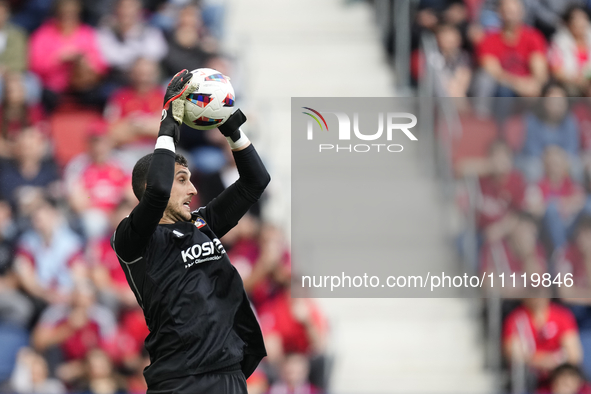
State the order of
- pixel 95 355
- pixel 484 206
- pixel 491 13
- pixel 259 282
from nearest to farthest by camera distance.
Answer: pixel 95 355, pixel 259 282, pixel 484 206, pixel 491 13

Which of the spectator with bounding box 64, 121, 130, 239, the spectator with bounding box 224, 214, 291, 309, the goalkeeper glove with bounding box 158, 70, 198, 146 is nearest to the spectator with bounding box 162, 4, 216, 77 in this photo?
the spectator with bounding box 64, 121, 130, 239

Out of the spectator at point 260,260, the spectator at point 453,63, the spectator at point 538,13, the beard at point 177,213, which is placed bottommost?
the spectator at point 260,260

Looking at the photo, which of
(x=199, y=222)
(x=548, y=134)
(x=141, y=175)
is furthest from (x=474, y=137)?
(x=141, y=175)

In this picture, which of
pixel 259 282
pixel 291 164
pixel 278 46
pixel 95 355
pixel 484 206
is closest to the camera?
pixel 95 355

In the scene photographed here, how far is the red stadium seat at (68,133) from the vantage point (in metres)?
8.05

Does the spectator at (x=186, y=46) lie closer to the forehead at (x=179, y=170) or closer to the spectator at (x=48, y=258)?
the spectator at (x=48, y=258)

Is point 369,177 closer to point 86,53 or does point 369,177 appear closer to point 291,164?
point 291,164

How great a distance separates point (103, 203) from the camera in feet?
25.2

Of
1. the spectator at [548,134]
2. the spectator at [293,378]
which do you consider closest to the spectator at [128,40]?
the spectator at [293,378]

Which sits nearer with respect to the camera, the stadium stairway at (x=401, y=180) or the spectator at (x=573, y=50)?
the stadium stairway at (x=401, y=180)

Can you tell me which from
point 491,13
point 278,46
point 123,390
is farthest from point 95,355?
point 491,13

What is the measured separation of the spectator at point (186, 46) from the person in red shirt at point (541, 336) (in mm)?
3639

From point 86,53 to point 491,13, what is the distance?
407cm

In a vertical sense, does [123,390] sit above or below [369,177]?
below
